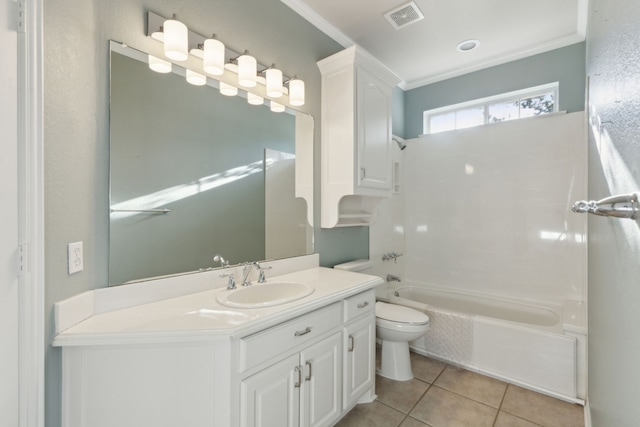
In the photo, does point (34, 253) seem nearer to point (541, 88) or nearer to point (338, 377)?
point (338, 377)

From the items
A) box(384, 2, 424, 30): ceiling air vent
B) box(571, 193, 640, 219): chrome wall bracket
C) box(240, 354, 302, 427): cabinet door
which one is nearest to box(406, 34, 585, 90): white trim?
box(384, 2, 424, 30): ceiling air vent

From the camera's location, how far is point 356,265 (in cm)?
247

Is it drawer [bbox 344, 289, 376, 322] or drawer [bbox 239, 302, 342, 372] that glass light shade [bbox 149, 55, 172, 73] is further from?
drawer [bbox 344, 289, 376, 322]

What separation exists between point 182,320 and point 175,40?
1.28 m

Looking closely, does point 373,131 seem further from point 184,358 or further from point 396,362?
point 184,358

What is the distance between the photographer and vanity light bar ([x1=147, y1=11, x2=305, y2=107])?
1.39 meters

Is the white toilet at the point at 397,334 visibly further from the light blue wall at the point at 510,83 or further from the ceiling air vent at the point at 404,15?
the light blue wall at the point at 510,83

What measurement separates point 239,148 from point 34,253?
108 cm

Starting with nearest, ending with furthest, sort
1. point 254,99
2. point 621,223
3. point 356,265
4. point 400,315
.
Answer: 1. point 621,223
2. point 254,99
3. point 400,315
4. point 356,265

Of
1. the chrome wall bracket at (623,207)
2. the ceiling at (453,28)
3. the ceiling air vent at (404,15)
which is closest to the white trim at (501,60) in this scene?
the ceiling at (453,28)

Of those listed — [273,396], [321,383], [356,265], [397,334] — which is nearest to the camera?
[273,396]

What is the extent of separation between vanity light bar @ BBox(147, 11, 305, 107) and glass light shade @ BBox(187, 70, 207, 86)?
3cm

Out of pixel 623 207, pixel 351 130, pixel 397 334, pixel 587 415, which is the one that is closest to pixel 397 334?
pixel 397 334

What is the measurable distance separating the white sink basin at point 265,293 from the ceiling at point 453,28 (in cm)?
194
